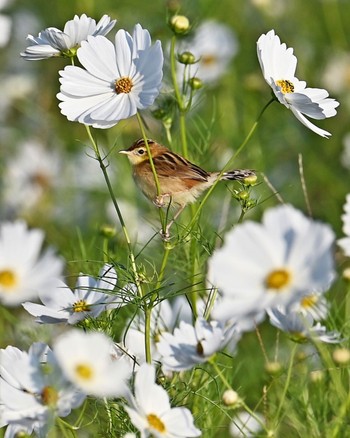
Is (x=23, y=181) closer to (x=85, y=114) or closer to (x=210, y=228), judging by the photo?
(x=210, y=228)

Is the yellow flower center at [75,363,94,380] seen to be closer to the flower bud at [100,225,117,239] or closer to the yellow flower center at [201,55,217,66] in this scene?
the flower bud at [100,225,117,239]

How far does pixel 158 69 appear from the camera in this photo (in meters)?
1.50

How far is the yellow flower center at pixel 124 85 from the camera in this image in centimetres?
152

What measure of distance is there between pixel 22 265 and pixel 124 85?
0.36 meters

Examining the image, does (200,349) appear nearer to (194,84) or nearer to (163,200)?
(163,200)

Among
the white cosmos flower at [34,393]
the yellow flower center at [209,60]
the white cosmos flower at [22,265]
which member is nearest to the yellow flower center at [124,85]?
the white cosmos flower at [22,265]

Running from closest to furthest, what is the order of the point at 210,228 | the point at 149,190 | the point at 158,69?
the point at 158,69
the point at 149,190
the point at 210,228

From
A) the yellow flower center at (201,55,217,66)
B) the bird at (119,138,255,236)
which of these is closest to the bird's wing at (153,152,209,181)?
the bird at (119,138,255,236)

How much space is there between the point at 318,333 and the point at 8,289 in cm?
54

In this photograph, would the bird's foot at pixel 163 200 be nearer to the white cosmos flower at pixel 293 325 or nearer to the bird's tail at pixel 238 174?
the bird's tail at pixel 238 174

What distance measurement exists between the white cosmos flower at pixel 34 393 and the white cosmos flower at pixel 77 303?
14 centimetres

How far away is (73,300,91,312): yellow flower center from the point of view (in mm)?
1568

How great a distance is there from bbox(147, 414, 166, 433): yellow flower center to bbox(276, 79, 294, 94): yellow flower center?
0.52 meters

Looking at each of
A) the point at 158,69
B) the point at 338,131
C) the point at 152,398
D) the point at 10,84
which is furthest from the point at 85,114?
the point at 10,84
